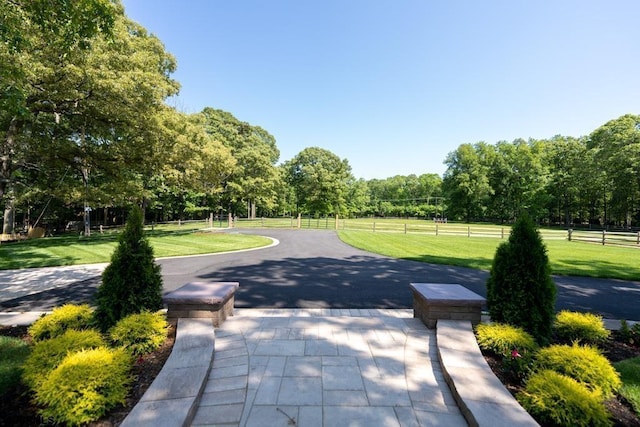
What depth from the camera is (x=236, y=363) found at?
3566mm

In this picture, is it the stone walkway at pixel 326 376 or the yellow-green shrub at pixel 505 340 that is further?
the yellow-green shrub at pixel 505 340

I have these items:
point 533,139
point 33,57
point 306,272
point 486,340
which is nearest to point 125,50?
point 33,57

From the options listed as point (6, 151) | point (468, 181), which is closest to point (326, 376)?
point (6, 151)

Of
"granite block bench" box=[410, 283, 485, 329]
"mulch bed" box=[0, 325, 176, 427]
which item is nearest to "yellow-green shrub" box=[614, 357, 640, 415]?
"granite block bench" box=[410, 283, 485, 329]

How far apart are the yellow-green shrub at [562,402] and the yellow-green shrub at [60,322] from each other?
5500 mm

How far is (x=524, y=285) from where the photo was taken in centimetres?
397

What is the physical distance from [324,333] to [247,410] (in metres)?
1.90

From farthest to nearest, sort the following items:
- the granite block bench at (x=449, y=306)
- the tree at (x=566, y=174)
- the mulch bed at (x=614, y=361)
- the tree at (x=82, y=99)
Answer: the tree at (x=566, y=174)
the tree at (x=82, y=99)
the granite block bench at (x=449, y=306)
the mulch bed at (x=614, y=361)

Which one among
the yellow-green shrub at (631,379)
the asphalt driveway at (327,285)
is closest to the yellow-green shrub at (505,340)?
the yellow-green shrub at (631,379)

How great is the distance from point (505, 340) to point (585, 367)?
2.48 feet

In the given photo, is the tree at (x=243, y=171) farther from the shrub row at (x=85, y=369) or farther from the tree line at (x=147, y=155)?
the shrub row at (x=85, y=369)

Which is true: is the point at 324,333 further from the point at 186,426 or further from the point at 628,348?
the point at 628,348

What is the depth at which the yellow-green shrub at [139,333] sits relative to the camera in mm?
3504

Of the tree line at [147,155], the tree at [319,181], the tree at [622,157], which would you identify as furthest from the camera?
the tree at [319,181]
